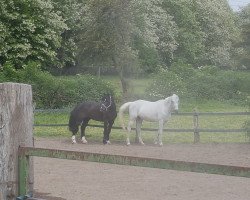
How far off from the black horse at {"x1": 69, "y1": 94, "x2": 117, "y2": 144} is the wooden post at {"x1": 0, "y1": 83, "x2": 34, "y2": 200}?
40.1 feet

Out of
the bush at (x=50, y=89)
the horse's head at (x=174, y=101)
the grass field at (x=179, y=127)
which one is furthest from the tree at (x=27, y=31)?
the horse's head at (x=174, y=101)

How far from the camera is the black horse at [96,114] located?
15.8 metres

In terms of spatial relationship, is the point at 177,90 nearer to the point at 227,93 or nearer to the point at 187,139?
the point at 227,93

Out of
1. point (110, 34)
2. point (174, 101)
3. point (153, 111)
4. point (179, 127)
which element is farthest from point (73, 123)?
point (110, 34)

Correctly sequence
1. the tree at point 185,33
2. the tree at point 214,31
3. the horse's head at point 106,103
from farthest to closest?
the tree at point 214,31 → the tree at point 185,33 → the horse's head at point 106,103

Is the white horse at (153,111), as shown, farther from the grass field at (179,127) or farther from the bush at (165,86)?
the bush at (165,86)

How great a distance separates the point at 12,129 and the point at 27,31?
2738 centimetres

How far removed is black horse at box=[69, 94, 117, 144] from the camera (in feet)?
51.7

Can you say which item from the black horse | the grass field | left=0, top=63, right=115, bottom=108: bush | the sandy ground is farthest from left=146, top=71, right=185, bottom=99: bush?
the sandy ground

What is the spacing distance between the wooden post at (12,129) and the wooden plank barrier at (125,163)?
0.05 meters

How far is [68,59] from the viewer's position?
120 feet

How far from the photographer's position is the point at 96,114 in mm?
15914

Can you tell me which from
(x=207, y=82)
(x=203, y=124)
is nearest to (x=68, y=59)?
(x=207, y=82)

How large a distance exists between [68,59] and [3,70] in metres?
12.1
